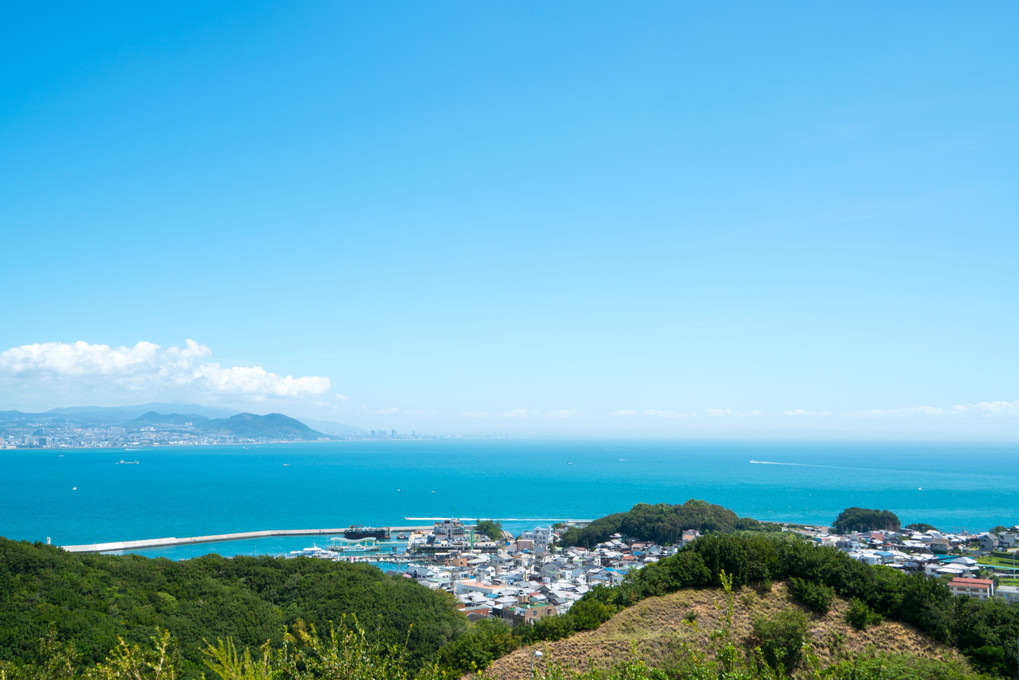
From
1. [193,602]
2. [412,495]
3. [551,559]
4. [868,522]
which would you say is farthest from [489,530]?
[193,602]

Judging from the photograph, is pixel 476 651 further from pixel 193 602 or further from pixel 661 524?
pixel 661 524

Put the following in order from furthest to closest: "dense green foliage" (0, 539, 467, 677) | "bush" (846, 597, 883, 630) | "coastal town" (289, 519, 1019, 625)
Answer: "coastal town" (289, 519, 1019, 625) < "dense green foliage" (0, 539, 467, 677) < "bush" (846, 597, 883, 630)

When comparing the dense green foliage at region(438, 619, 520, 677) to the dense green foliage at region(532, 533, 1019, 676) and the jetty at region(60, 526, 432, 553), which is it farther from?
the jetty at region(60, 526, 432, 553)

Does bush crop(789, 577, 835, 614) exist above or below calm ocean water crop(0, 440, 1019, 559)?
above

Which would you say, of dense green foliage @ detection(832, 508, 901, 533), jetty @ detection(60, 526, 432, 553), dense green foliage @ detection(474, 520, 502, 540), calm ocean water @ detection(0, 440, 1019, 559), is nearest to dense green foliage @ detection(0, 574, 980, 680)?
dense green foliage @ detection(474, 520, 502, 540)

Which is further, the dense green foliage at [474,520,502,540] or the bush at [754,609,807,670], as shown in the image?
the dense green foliage at [474,520,502,540]

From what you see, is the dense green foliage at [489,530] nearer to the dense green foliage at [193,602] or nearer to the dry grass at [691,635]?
the dense green foliage at [193,602]

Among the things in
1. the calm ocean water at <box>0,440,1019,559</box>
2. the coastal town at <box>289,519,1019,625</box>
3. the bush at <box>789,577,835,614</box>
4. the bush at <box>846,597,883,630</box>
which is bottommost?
the calm ocean water at <box>0,440,1019,559</box>

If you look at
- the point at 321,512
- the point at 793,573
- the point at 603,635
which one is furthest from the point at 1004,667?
the point at 321,512

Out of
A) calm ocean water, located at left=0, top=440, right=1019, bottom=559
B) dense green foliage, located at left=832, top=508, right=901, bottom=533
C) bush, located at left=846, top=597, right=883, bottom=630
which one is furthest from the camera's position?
calm ocean water, located at left=0, top=440, right=1019, bottom=559
